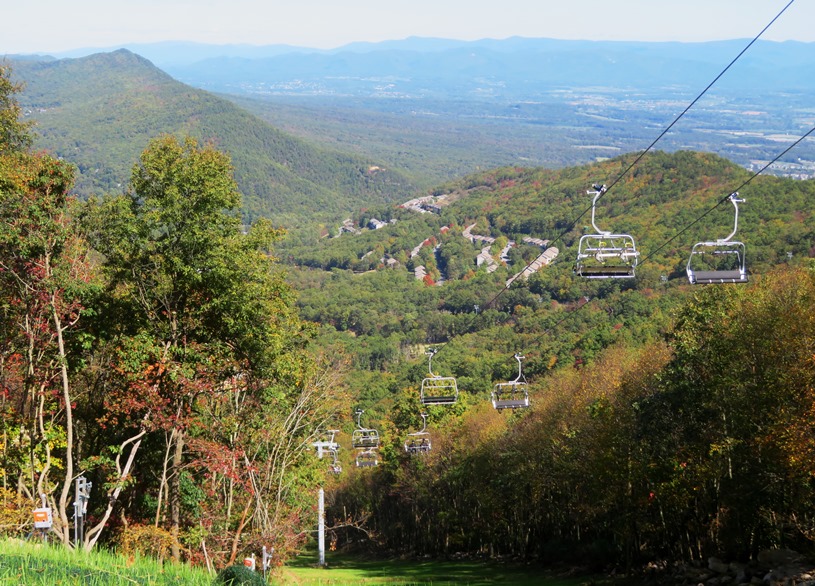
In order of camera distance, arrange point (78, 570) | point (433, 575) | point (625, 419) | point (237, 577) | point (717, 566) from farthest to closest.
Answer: point (433, 575), point (625, 419), point (717, 566), point (237, 577), point (78, 570)

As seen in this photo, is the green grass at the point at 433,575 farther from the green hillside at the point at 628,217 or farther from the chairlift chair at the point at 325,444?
the green hillside at the point at 628,217

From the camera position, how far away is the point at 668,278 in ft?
268

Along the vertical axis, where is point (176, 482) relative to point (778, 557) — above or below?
above

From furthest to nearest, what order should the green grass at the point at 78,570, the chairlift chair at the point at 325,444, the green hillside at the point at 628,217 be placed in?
1. the green hillside at the point at 628,217
2. the chairlift chair at the point at 325,444
3. the green grass at the point at 78,570

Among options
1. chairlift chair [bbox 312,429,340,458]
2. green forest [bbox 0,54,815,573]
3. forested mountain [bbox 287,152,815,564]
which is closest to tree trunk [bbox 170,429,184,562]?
green forest [bbox 0,54,815,573]

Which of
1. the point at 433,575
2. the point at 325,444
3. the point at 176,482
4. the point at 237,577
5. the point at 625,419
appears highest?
the point at 237,577

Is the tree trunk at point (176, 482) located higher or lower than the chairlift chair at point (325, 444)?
higher

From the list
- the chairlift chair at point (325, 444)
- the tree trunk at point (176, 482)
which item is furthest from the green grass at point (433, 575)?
the chairlift chair at point (325, 444)

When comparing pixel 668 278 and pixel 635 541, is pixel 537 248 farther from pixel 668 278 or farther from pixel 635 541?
pixel 635 541

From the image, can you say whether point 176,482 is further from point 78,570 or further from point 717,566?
point 717,566

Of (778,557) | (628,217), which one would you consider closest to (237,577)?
(778,557)

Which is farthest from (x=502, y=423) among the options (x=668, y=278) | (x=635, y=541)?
(x=668, y=278)

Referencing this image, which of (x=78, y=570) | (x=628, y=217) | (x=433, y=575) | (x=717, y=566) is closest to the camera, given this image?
(x=78, y=570)

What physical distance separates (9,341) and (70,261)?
2.71 metres
